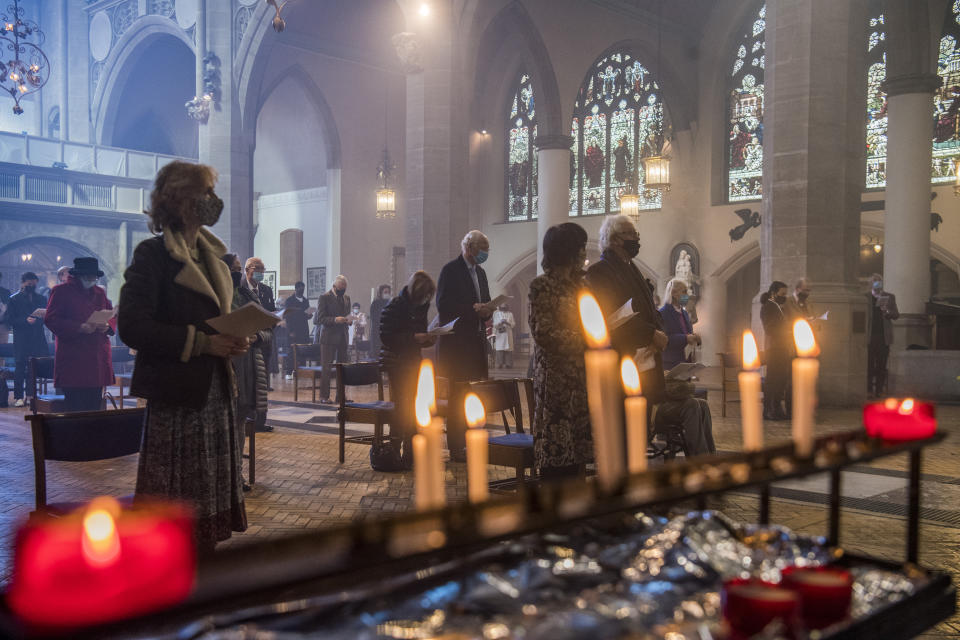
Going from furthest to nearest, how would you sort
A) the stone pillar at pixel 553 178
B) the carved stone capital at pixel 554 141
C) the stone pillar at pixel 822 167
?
the carved stone capital at pixel 554 141
the stone pillar at pixel 553 178
the stone pillar at pixel 822 167

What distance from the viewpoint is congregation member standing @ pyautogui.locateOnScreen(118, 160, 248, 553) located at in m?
2.72

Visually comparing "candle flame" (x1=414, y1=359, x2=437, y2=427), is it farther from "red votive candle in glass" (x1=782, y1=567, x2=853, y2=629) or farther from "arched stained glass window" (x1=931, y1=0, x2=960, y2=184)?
"arched stained glass window" (x1=931, y1=0, x2=960, y2=184)

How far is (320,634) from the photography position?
113cm

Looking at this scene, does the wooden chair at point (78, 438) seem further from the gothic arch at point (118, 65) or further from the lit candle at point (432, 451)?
the gothic arch at point (118, 65)

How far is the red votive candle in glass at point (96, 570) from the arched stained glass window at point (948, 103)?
1712cm

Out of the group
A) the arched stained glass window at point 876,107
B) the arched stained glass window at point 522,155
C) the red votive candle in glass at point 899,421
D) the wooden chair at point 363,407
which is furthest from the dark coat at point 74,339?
the arched stained glass window at point 522,155

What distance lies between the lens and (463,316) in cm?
635

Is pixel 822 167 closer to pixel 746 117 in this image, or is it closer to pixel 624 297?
pixel 624 297

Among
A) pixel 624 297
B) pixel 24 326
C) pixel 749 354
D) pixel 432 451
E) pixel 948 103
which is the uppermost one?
pixel 948 103

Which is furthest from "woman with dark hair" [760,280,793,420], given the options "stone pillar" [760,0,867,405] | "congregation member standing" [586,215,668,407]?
"congregation member standing" [586,215,668,407]

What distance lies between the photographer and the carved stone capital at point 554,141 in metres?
17.0

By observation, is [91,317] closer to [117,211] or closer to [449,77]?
[449,77]

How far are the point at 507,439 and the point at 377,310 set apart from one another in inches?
429

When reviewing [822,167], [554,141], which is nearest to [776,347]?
[822,167]
